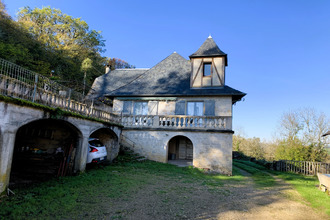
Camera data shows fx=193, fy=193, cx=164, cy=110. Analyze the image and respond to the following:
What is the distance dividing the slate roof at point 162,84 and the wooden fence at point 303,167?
8435 millimetres

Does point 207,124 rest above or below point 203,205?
above

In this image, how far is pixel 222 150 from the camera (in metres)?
13.5

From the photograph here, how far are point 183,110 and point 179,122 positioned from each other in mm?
2141

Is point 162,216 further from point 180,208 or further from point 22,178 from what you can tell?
point 22,178

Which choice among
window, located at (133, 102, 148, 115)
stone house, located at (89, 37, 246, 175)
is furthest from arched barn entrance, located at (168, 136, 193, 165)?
window, located at (133, 102, 148, 115)

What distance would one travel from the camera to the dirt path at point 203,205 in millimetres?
5406

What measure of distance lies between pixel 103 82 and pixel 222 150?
1527 cm

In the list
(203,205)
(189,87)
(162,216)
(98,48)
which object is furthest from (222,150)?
(98,48)

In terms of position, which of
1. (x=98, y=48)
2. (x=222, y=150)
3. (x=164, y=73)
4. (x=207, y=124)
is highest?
(x=98, y=48)

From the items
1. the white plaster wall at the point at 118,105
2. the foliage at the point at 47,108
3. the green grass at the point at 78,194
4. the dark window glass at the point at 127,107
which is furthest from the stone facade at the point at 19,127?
the white plaster wall at the point at 118,105

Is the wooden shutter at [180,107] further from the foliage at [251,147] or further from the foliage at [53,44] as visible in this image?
the foliage at [251,147]

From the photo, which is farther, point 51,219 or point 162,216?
point 162,216

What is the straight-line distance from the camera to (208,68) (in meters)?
17.3

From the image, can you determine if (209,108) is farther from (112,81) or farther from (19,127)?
(19,127)
